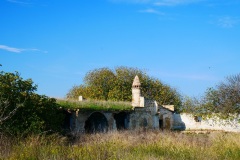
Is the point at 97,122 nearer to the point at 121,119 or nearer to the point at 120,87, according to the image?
the point at 121,119

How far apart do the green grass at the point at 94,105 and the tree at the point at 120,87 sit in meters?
14.2

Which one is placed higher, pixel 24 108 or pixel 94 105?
pixel 94 105

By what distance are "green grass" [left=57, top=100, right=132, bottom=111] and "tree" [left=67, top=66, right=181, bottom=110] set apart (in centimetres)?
1422

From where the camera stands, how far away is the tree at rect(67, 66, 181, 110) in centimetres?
4753

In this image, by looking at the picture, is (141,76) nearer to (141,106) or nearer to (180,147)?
(141,106)

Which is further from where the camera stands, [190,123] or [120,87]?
[120,87]

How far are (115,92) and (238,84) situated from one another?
898 inches

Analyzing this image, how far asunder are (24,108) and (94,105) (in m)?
11.5

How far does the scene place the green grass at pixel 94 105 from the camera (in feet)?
88.3

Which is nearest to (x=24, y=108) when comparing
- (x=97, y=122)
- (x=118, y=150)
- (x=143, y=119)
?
(x=118, y=150)

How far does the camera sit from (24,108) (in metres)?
18.2

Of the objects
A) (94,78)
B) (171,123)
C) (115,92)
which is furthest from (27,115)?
(94,78)

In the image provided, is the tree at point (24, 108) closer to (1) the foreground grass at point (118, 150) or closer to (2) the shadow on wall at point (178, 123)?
(1) the foreground grass at point (118, 150)

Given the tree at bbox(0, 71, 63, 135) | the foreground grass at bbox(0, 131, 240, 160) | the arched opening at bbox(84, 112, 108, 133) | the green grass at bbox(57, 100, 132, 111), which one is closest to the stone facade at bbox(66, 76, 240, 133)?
the arched opening at bbox(84, 112, 108, 133)
